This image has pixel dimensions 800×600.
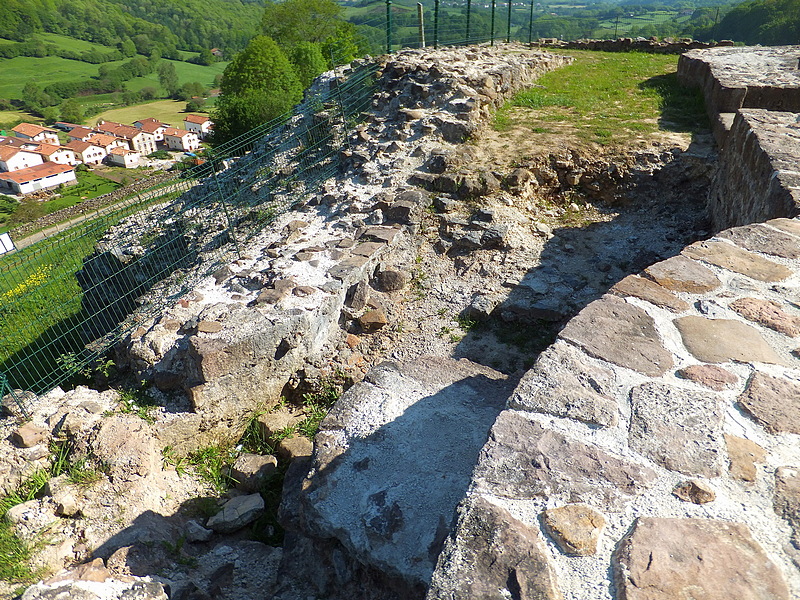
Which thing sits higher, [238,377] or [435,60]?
[435,60]

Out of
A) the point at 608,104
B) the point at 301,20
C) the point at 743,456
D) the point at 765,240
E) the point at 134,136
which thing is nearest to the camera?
the point at 743,456

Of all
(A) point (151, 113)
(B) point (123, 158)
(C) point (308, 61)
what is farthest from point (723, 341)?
(A) point (151, 113)

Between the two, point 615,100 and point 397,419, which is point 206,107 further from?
point 397,419

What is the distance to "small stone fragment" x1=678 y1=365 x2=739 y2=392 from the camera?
1.99 m

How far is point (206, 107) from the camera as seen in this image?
8119cm

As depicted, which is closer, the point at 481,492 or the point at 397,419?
the point at 481,492

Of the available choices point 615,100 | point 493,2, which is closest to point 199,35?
point 493,2

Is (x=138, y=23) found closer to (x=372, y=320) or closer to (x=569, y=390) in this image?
(x=372, y=320)

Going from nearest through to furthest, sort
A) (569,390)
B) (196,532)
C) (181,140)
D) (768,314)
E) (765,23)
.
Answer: (569,390), (768,314), (196,532), (765,23), (181,140)

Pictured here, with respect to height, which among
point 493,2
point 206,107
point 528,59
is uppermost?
point 493,2

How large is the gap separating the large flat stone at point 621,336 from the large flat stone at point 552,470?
496 mm

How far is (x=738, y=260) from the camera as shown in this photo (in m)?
2.76

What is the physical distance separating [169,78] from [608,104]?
99.4 meters

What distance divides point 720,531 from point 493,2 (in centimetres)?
1633
